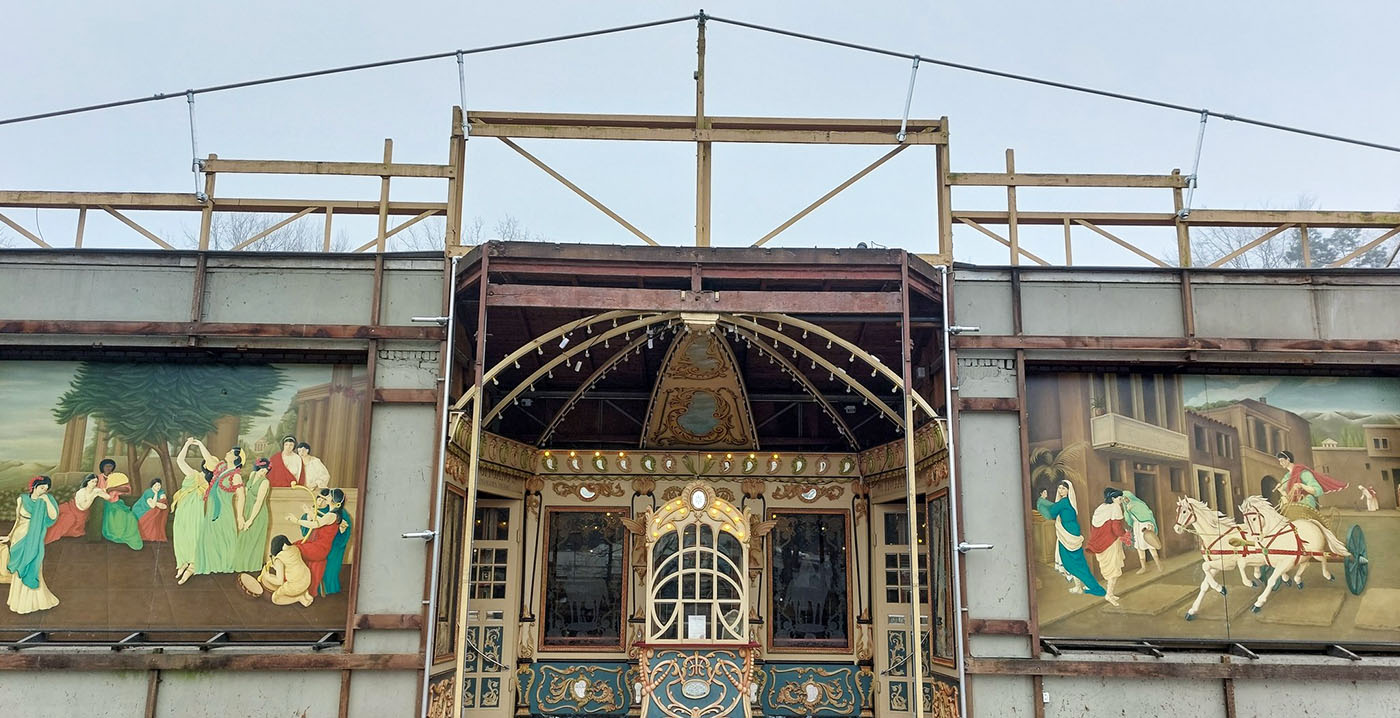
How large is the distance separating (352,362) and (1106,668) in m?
6.90

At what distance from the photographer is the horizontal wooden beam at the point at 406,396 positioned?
852 cm

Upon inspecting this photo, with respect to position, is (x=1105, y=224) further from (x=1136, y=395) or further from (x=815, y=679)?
(x=815, y=679)

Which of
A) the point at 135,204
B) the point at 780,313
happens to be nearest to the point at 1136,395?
the point at 780,313

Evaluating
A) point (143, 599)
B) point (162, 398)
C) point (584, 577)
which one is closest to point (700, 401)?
point (584, 577)

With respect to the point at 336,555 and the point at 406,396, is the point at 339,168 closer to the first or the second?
the point at 406,396

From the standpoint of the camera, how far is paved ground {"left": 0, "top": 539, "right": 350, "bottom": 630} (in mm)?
8398

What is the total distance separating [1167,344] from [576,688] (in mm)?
7456

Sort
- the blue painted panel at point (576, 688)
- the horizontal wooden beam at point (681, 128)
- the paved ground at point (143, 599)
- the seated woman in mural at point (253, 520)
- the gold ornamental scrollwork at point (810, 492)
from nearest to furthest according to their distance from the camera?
1. the paved ground at point (143, 599)
2. the seated woman in mural at point (253, 520)
3. the horizontal wooden beam at point (681, 128)
4. the blue painted panel at point (576, 688)
5. the gold ornamental scrollwork at point (810, 492)

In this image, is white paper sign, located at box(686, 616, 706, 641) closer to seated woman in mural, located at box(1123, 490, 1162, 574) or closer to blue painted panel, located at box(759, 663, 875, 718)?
blue painted panel, located at box(759, 663, 875, 718)

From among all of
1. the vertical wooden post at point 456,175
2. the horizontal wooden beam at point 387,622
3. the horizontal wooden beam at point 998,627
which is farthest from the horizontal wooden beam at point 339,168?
the horizontal wooden beam at point 998,627

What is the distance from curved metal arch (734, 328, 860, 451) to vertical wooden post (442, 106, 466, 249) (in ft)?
8.77

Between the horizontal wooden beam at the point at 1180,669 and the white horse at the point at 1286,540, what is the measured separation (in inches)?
31.2

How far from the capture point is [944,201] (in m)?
9.01

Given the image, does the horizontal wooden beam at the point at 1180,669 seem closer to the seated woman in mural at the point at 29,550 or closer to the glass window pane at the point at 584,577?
the glass window pane at the point at 584,577
